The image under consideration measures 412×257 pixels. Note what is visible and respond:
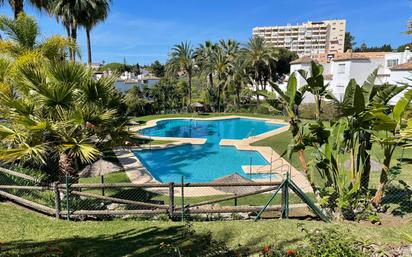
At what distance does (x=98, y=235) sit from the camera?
7902mm

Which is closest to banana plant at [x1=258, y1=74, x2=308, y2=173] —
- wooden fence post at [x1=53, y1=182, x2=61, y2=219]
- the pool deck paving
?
the pool deck paving

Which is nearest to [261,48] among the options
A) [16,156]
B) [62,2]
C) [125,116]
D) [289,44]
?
A: [62,2]

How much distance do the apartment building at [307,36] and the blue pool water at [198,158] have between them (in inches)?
5355

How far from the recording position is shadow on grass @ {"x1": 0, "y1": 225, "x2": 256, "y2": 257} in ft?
20.0

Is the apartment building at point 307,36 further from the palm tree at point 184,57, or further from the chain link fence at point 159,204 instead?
the chain link fence at point 159,204

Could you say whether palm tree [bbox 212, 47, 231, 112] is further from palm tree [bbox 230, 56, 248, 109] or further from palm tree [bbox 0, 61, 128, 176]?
palm tree [bbox 0, 61, 128, 176]

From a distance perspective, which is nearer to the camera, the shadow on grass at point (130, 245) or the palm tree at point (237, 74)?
the shadow on grass at point (130, 245)

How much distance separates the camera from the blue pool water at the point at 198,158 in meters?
18.9

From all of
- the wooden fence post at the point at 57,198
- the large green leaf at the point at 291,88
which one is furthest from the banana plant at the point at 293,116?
the wooden fence post at the point at 57,198

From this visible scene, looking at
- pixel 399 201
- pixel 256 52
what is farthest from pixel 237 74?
pixel 399 201

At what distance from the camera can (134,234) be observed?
26.0ft

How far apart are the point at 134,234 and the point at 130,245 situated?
2.80ft

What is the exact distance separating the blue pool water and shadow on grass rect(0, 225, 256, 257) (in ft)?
32.7

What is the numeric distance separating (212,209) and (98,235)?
319 cm
